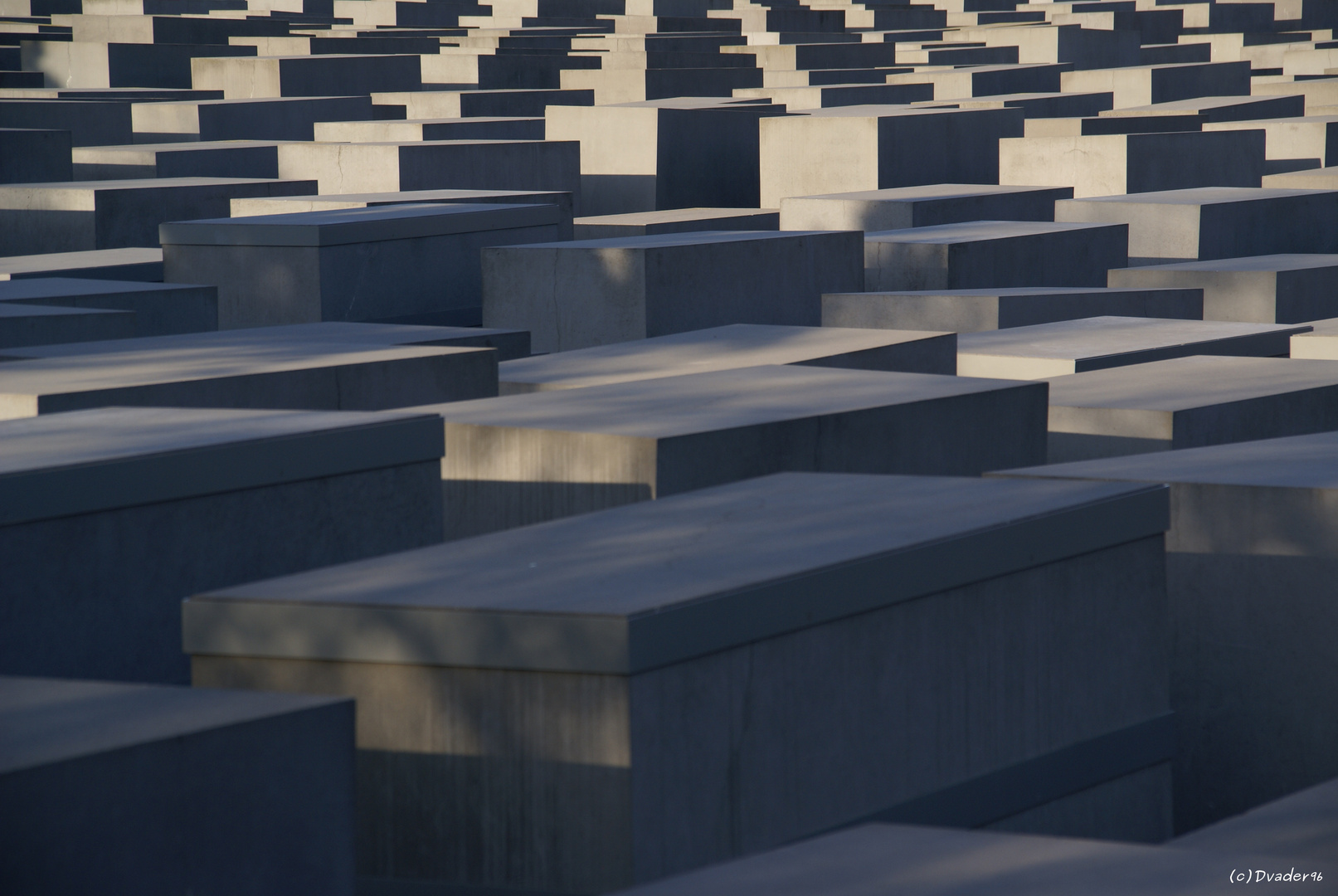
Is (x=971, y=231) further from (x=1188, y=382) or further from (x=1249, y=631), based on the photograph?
(x=1249, y=631)

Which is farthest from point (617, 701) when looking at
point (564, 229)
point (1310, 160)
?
point (1310, 160)

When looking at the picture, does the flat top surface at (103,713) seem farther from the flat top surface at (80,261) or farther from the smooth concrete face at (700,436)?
the flat top surface at (80,261)

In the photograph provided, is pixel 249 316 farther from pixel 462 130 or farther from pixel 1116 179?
pixel 1116 179

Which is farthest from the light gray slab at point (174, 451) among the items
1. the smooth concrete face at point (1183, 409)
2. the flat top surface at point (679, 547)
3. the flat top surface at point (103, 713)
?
the smooth concrete face at point (1183, 409)

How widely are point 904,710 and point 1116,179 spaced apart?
16152mm

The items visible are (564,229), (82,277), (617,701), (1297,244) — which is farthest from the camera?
(1297,244)

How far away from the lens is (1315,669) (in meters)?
6.62

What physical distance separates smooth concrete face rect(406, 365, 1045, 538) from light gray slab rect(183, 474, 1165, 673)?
1.06 metres

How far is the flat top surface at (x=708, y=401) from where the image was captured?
24.3 feet

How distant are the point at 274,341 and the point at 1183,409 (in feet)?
15.2

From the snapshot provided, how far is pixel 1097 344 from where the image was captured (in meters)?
11.8

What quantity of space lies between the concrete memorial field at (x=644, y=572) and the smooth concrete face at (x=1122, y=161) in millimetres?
5804

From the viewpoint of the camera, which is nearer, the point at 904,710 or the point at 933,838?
the point at 933,838

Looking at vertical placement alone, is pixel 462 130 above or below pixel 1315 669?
above
